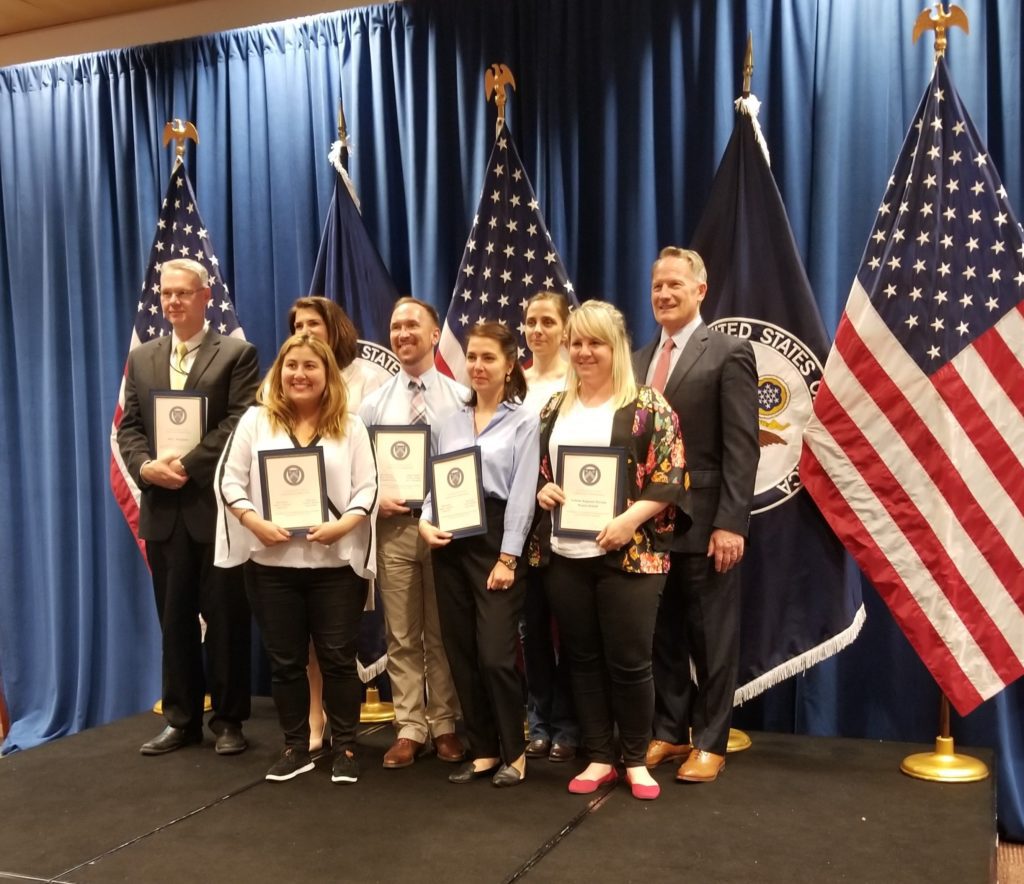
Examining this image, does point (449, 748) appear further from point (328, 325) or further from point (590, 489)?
point (328, 325)

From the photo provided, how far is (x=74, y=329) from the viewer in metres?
5.19

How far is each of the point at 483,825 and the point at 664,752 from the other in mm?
755

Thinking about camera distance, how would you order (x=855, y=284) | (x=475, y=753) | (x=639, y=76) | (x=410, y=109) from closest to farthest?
(x=475, y=753), (x=855, y=284), (x=639, y=76), (x=410, y=109)

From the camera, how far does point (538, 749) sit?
11.4 feet

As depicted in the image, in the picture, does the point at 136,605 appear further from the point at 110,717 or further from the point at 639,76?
the point at 639,76

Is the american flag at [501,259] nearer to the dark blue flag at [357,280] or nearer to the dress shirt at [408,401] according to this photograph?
the dark blue flag at [357,280]

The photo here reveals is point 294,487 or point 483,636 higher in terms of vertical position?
point 294,487

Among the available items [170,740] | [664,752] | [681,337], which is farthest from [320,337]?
[664,752]

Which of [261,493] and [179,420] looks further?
[179,420]

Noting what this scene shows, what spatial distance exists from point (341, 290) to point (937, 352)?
239cm

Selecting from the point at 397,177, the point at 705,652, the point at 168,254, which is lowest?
the point at 705,652

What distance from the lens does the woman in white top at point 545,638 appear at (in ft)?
11.2

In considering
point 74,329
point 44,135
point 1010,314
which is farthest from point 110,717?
point 1010,314

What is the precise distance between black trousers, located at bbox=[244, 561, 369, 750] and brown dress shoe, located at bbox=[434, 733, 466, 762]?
1.01ft
